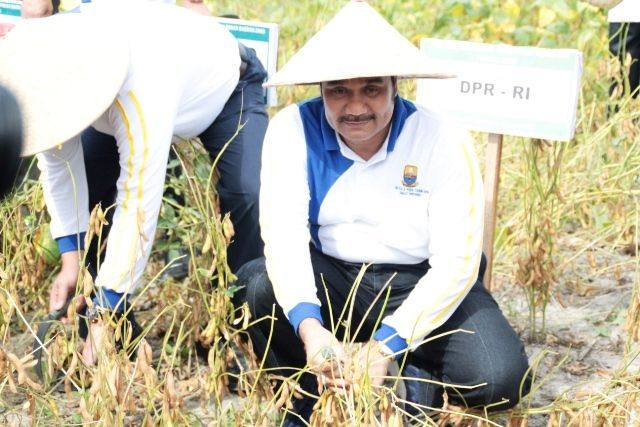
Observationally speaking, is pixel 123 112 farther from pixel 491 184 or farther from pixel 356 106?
pixel 491 184

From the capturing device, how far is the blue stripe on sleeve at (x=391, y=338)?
247 cm

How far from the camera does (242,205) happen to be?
3.00 meters

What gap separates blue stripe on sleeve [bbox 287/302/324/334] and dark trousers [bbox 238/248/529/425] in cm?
5

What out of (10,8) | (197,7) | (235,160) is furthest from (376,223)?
(10,8)

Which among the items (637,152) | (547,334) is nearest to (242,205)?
(547,334)

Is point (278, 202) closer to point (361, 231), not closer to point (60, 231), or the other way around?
point (361, 231)

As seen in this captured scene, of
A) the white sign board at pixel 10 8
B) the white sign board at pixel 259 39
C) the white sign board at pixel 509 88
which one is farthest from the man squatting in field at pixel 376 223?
the white sign board at pixel 10 8

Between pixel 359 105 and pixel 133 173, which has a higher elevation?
pixel 359 105

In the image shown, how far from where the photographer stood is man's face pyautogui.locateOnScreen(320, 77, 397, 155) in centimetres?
253

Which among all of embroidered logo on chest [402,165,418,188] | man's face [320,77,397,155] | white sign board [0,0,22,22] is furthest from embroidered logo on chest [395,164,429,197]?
white sign board [0,0,22,22]

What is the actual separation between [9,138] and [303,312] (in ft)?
3.69

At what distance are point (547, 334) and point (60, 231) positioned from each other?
4.96 feet

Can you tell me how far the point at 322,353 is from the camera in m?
2.36

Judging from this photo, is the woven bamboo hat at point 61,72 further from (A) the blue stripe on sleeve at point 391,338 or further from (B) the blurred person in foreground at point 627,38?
(B) the blurred person in foreground at point 627,38
